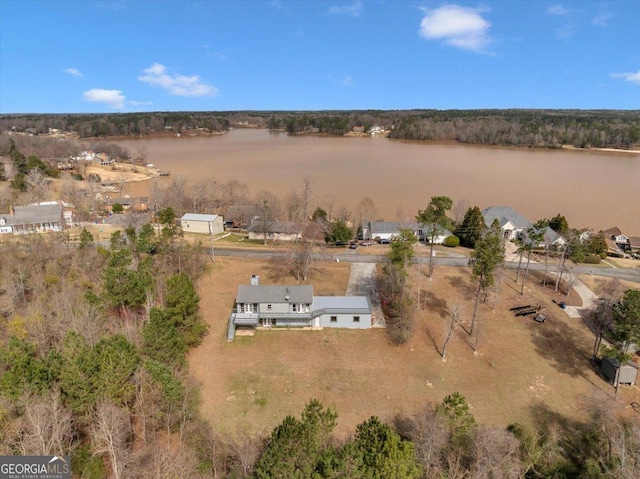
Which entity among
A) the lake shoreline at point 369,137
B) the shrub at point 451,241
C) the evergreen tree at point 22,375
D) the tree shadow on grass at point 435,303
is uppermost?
the lake shoreline at point 369,137

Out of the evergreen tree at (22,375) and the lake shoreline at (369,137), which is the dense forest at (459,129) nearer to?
the lake shoreline at (369,137)

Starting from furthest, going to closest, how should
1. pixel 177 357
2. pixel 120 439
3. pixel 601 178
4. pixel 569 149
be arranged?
pixel 569 149, pixel 601 178, pixel 177 357, pixel 120 439

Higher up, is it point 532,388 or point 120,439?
point 120,439

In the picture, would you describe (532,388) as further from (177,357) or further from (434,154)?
(434,154)

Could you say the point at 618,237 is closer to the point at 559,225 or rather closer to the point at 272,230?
the point at 559,225

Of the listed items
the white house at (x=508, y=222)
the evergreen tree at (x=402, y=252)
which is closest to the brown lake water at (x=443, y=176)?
the white house at (x=508, y=222)

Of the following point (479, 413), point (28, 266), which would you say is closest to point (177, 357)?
point (479, 413)
